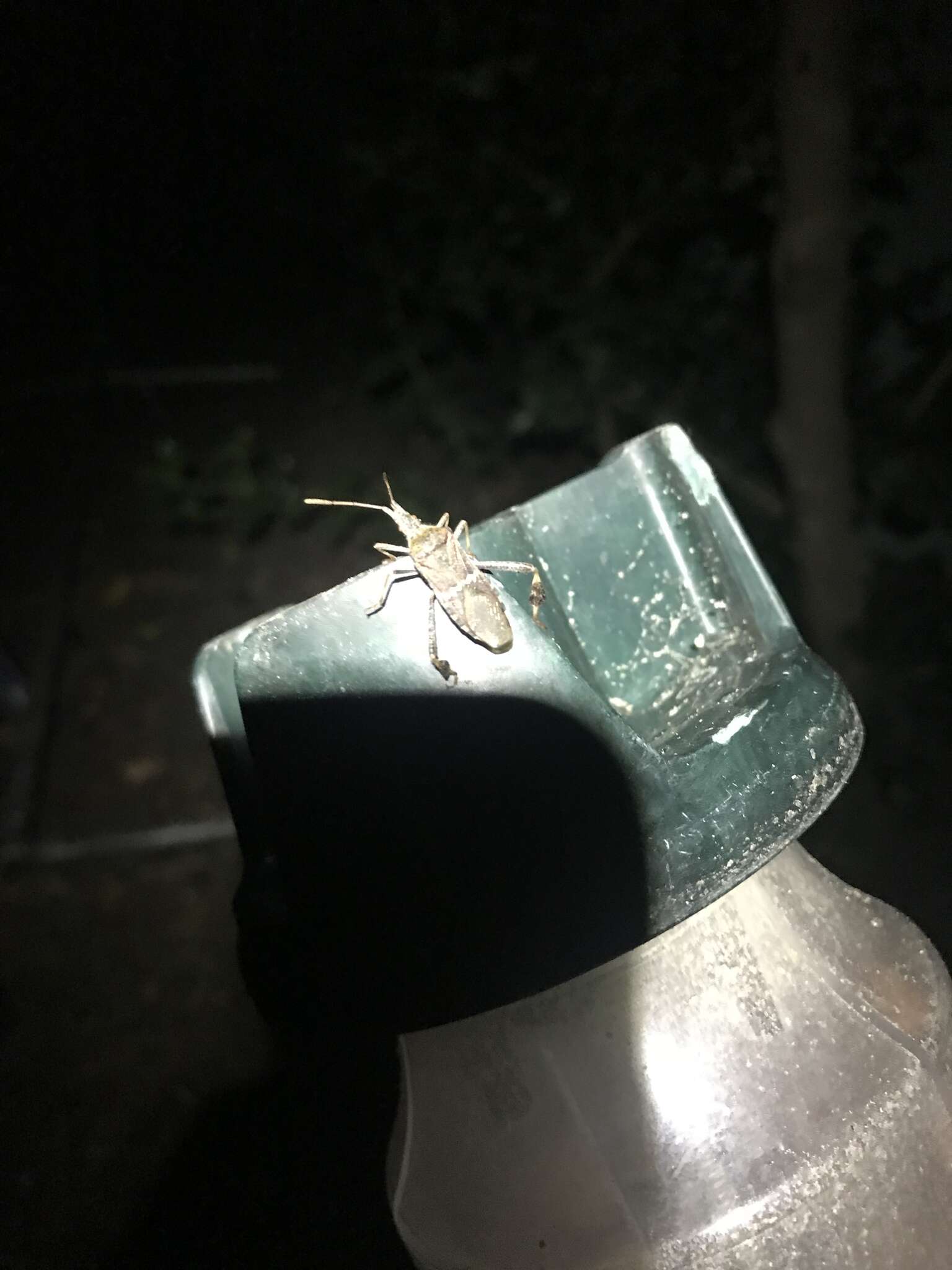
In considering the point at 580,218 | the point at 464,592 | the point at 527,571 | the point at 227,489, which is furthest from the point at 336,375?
the point at 464,592

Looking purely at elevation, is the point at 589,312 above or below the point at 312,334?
above

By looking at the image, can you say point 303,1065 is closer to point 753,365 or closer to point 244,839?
point 244,839

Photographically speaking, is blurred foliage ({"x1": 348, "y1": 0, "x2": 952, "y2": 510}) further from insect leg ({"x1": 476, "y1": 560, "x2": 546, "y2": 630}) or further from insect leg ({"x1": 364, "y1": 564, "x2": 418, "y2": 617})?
insect leg ({"x1": 364, "y1": 564, "x2": 418, "y2": 617})

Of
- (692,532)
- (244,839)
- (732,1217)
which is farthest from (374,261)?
(732,1217)

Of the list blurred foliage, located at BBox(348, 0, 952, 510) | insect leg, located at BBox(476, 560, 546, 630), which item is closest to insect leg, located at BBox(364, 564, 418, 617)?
insect leg, located at BBox(476, 560, 546, 630)

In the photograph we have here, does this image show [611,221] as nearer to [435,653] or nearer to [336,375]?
[336,375]
